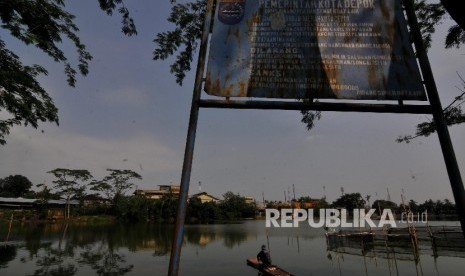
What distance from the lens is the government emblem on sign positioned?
3.56 metres

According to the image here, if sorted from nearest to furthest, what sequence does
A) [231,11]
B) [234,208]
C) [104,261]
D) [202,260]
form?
[231,11]
[104,261]
[202,260]
[234,208]

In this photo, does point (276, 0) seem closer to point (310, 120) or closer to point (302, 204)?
point (310, 120)

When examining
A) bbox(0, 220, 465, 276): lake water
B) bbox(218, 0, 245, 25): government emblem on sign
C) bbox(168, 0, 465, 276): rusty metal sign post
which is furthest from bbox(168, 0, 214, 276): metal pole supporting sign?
bbox(0, 220, 465, 276): lake water

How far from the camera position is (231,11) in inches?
142

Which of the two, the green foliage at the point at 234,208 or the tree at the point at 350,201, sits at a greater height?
the tree at the point at 350,201

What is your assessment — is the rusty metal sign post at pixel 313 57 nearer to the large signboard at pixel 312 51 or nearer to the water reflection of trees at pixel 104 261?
the large signboard at pixel 312 51

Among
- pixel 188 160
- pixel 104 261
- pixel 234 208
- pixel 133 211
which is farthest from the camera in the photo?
pixel 234 208

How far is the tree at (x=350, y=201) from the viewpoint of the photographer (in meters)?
118

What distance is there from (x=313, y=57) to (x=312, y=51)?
7cm
